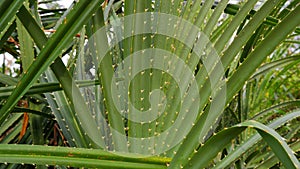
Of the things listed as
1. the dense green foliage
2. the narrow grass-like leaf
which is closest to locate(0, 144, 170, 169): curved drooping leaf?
the dense green foliage

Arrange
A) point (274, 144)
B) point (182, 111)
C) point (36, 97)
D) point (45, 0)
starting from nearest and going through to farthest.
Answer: point (274, 144)
point (182, 111)
point (36, 97)
point (45, 0)

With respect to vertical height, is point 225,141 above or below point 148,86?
below

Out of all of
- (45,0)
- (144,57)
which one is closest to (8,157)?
(144,57)

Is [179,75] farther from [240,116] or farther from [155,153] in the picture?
[240,116]

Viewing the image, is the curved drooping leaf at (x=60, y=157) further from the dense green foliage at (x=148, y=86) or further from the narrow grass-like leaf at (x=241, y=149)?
the narrow grass-like leaf at (x=241, y=149)

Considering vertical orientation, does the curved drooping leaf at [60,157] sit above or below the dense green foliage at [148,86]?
below

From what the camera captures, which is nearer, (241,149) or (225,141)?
(225,141)

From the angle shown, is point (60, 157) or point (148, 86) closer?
point (60, 157)

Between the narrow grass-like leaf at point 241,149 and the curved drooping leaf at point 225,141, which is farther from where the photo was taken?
the narrow grass-like leaf at point 241,149

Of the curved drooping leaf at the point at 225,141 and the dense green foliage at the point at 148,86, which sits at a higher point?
→ the dense green foliage at the point at 148,86

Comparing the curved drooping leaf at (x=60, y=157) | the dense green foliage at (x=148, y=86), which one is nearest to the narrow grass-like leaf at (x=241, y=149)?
the dense green foliage at (x=148, y=86)

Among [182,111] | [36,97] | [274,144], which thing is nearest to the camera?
[274,144]
